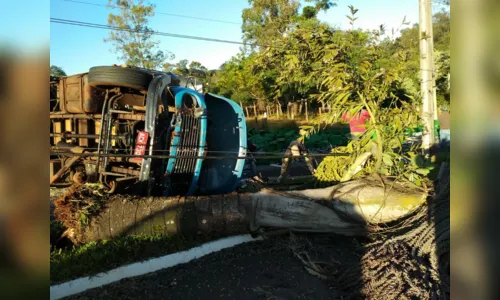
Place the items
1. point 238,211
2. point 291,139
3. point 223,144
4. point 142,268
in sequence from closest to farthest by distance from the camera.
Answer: point 142,268 < point 238,211 < point 223,144 < point 291,139

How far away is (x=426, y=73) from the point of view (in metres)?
8.49

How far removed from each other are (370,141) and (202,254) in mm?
3015

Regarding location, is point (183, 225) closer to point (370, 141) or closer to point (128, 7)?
Result: point (370, 141)

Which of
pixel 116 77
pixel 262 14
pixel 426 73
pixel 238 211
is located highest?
pixel 262 14

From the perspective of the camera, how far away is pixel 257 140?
22.3m

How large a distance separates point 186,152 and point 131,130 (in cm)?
102

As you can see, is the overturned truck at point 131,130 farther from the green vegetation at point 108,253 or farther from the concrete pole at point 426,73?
the concrete pole at point 426,73

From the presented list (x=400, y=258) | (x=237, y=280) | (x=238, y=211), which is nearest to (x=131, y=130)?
(x=238, y=211)

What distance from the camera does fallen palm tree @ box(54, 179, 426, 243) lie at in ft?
17.7

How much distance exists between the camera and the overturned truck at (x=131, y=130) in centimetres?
743

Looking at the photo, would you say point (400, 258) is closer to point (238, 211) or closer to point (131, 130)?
point (238, 211)

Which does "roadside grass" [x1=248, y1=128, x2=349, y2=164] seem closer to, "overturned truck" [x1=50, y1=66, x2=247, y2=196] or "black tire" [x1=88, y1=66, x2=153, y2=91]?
"overturned truck" [x1=50, y1=66, x2=247, y2=196]

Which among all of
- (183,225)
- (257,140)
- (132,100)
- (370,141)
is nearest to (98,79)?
(132,100)

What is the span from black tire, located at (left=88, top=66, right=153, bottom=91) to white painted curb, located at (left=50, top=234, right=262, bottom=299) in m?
3.57
